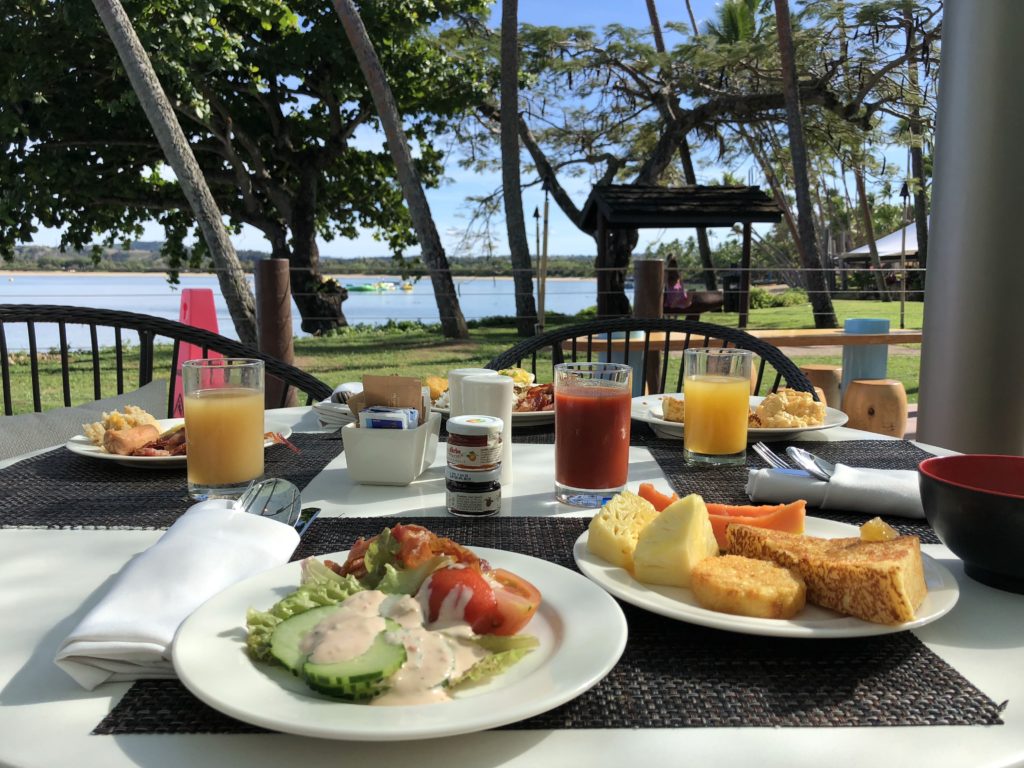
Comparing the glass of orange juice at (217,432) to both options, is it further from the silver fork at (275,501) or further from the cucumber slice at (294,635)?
the cucumber slice at (294,635)

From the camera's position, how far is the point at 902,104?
16016 mm

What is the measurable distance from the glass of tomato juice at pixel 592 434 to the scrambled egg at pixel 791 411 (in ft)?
1.99

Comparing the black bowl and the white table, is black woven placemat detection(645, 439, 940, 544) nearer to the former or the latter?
the black bowl

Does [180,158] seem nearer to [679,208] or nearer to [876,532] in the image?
[679,208]

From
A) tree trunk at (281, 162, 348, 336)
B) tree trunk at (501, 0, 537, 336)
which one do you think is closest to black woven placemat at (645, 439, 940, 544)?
tree trunk at (501, 0, 537, 336)

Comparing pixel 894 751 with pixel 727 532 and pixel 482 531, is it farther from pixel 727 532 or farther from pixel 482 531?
pixel 482 531

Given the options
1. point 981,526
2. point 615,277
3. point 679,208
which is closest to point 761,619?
point 981,526

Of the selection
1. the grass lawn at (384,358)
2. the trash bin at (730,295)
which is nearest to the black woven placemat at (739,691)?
the grass lawn at (384,358)

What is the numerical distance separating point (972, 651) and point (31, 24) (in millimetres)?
13636

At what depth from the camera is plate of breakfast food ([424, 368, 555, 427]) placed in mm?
1913

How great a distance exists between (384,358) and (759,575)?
9.01 m

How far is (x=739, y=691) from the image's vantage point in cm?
69

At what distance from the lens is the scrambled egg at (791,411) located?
176cm

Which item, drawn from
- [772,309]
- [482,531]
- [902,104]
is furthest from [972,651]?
[772,309]
